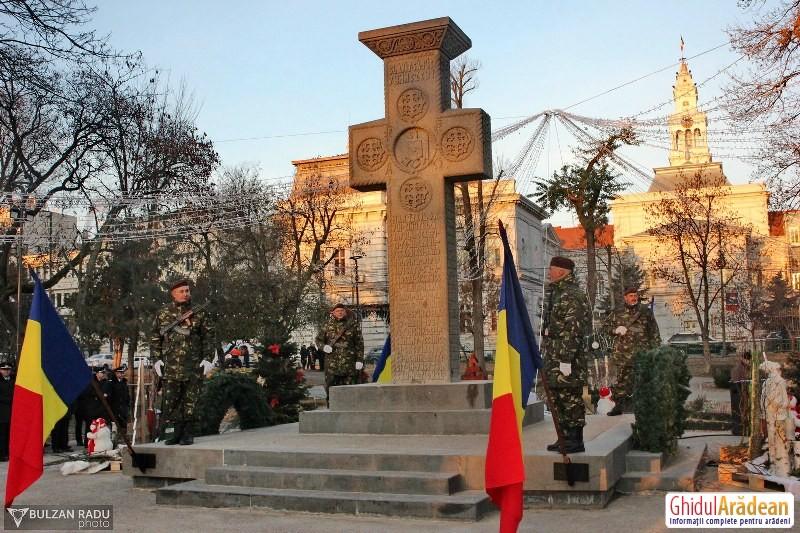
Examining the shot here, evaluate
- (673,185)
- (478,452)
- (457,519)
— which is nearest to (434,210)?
(478,452)

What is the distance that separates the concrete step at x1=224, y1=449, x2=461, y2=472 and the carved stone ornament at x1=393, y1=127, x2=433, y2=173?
4.35 metres

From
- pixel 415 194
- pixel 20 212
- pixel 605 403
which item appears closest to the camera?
pixel 415 194

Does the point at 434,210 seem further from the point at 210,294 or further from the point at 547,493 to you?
the point at 210,294

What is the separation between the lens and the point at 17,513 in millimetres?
8000

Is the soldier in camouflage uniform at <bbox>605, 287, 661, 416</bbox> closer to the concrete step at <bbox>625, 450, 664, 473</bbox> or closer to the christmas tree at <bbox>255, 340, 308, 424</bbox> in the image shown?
the concrete step at <bbox>625, 450, 664, 473</bbox>

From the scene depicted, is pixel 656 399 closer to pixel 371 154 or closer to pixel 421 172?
pixel 421 172

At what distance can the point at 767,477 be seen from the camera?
9.18 m

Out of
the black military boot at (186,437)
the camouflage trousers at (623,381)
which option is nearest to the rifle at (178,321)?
the black military boot at (186,437)

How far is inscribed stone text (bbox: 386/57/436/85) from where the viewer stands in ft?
38.3

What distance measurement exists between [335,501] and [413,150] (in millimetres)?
5387

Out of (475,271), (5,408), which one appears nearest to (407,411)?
(5,408)

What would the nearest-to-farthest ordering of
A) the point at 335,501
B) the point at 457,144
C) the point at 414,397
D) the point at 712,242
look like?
the point at 335,501
the point at 414,397
the point at 457,144
the point at 712,242

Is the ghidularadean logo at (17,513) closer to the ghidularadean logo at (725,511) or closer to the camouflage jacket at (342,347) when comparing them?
the ghidularadean logo at (725,511)

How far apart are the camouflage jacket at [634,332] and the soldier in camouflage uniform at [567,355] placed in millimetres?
4854
